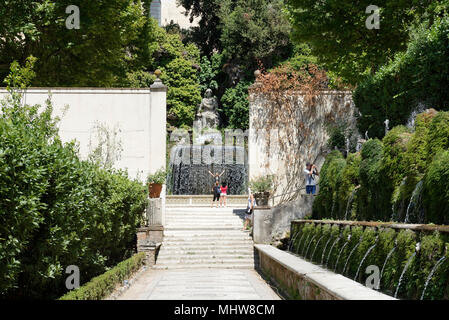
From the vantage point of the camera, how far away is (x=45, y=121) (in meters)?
15.0

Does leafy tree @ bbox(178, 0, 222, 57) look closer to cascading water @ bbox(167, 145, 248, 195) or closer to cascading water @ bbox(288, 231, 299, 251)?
cascading water @ bbox(167, 145, 248, 195)

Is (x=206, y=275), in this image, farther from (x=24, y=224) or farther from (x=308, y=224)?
(x=24, y=224)

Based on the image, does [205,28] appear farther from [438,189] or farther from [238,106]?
[438,189]

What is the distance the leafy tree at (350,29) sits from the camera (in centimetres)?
1562

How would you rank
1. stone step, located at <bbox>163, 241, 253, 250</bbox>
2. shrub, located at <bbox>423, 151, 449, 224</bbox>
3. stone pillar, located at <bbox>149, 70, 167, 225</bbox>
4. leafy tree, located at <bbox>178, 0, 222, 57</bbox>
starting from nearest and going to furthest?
1. shrub, located at <bbox>423, 151, 449, 224</bbox>
2. stone step, located at <bbox>163, 241, 253, 250</bbox>
3. stone pillar, located at <bbox>149, 70, 167, 225</bbox>
4. leafy tree, located at <bbox>178, 0, 222, 57</bbox>

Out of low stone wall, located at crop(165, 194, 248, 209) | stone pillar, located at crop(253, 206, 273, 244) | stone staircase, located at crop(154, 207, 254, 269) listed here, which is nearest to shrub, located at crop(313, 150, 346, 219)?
stone pillar, located at crop(253, 206, 273, 244)

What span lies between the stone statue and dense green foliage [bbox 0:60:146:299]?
1076 inches

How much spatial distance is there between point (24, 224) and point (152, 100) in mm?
10520

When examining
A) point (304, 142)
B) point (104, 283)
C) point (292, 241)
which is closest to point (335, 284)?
point (104, 283)

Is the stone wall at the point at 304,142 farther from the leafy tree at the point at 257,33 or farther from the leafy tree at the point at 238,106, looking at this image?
the leafy tree at the point at 238,106

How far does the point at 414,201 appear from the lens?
28.7 ft

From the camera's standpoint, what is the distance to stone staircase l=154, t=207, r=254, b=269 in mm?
13867

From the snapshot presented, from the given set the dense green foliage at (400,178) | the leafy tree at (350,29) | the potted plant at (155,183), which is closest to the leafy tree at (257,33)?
the leafy tree at (350,29)

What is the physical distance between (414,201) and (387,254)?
67.8 inches
